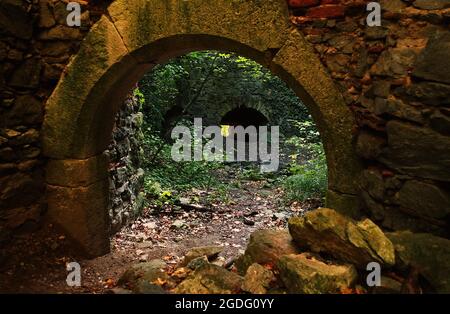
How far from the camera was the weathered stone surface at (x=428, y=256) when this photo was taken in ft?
5.65

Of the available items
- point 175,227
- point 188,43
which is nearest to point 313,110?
point 188,43

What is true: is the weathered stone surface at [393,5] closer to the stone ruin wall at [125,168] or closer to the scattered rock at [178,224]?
the stone ruin wall at [125,168]

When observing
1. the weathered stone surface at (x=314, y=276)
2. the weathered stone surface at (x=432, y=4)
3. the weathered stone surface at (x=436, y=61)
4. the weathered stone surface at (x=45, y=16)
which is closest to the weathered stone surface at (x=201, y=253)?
the weathered stone surface at (x=314, y=276)

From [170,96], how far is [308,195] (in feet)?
12.8

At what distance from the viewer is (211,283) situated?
2.07m

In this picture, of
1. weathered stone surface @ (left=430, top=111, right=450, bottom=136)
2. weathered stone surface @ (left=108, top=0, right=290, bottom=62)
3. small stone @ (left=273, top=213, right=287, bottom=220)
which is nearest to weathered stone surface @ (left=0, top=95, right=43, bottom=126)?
weathered stone surface @ (left=108, top=0, right=290, bottom=62)

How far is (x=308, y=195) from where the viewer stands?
6258 millimetres

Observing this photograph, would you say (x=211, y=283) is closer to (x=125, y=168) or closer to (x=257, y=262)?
(x=257, y=262)

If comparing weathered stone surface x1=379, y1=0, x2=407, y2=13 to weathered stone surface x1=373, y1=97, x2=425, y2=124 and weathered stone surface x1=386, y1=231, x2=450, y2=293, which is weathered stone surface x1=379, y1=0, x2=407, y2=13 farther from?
weathered stone surface x1=386, y1=231, x2=450, y2=293

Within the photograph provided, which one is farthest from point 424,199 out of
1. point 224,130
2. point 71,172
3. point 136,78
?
point 224,130

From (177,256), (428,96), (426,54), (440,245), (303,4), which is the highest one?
(303,4)

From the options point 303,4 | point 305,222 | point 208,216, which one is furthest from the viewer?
point 208,216

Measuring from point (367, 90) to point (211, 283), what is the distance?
1526mm
